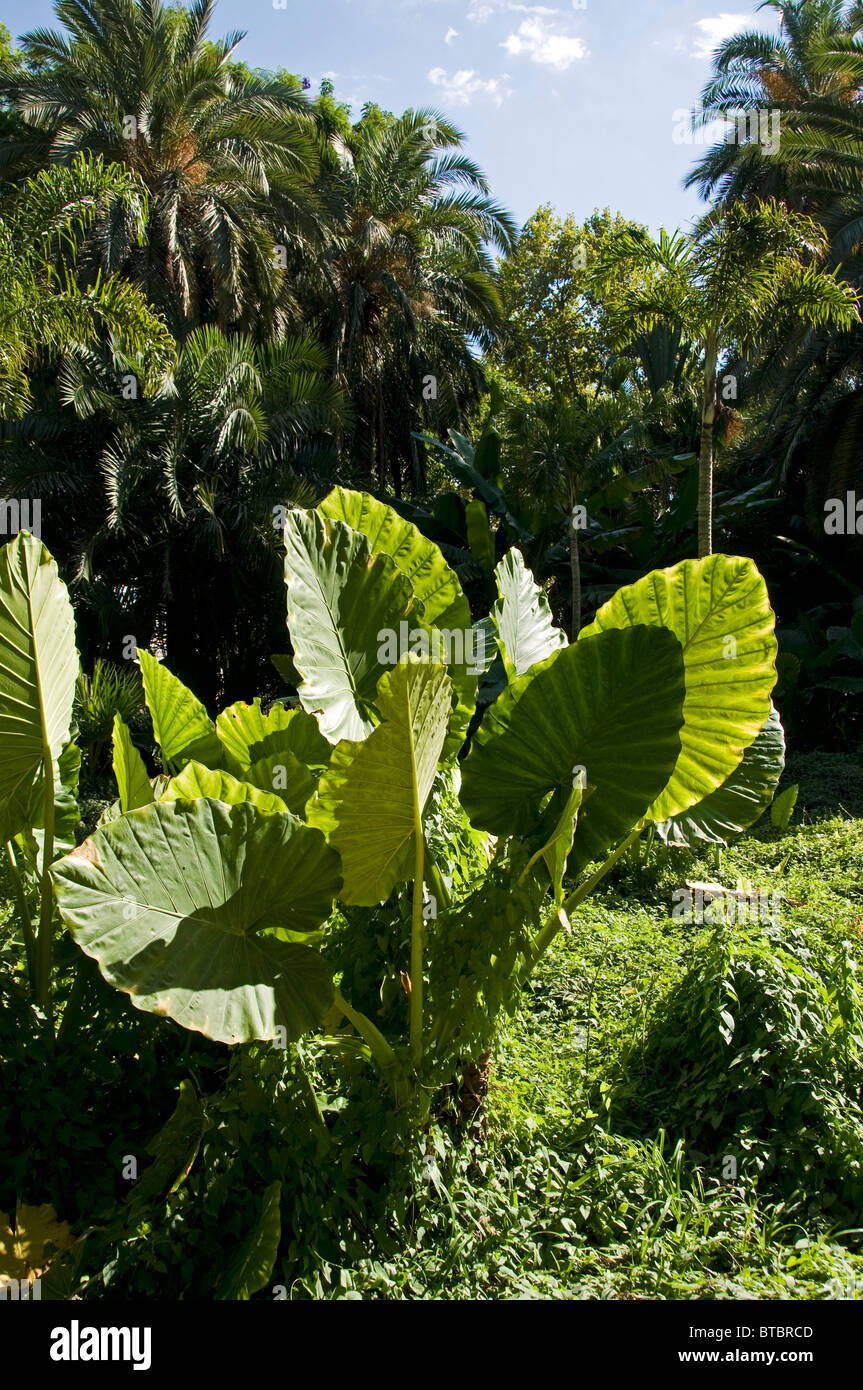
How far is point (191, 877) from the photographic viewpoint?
233 cm

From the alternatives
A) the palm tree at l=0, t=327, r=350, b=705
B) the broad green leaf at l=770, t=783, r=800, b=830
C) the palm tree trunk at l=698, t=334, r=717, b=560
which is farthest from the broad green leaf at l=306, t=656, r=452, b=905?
the palm tree at l=0, t=327, r=350, b=705

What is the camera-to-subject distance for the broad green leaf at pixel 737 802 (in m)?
3.64

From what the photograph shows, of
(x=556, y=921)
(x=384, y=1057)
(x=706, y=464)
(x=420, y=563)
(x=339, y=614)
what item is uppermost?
(x=706, y=464)

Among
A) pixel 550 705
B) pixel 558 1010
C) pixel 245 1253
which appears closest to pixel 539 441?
pixel 558 1010

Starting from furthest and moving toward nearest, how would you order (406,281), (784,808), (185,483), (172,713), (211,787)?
(406,281), (185,483), (784,808), (172,713), (211,787)

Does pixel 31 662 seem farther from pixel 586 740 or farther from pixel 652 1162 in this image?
pixel 652 1162

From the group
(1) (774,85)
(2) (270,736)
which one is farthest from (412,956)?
(1) (774,85)

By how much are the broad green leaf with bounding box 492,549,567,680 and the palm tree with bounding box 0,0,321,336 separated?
34.3 ft

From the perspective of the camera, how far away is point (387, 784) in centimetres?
246

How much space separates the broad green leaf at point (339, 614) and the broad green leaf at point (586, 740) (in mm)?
454

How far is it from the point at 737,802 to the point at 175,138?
13780mm
